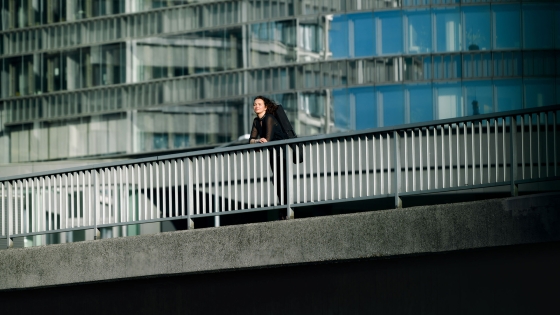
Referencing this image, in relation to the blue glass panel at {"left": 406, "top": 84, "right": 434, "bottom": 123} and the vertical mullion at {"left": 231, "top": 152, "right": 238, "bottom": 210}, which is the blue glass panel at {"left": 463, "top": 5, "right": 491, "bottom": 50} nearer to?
the blue glass panel at {"left": 406, "top": 84, "right": 434, "bottom": 123}

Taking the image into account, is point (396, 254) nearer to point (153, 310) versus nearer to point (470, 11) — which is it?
point (153, 310)

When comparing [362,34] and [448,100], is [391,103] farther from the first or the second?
[362,34]

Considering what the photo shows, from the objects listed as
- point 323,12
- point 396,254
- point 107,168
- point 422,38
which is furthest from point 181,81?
point 396,254

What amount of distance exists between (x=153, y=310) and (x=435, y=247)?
3.35 meters

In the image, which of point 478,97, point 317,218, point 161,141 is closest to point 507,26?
point 478,97

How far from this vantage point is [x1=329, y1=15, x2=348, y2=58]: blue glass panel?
130 feet

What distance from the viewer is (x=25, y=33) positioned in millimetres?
46219

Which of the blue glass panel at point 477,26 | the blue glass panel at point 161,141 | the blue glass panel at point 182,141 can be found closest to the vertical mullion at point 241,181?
the blue glass panel at point 477,26

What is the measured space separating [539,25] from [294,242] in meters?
29.7

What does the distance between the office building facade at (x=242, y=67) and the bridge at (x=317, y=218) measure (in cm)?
2626

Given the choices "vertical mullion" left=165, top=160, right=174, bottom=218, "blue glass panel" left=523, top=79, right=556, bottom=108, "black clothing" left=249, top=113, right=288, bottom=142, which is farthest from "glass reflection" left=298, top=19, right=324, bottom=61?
"vertical mullion" left=165, top=160, right=174, bottom=218

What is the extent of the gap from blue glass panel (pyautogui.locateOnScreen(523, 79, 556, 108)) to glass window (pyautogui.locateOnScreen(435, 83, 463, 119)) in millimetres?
2261

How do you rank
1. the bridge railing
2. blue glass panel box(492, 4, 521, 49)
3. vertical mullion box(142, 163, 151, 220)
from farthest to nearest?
blue glass panel box(492, 4, 521, 49) → vertical mullion box(142, 163, 151, 220) → the bridge railing

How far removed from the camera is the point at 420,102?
3872 cm
